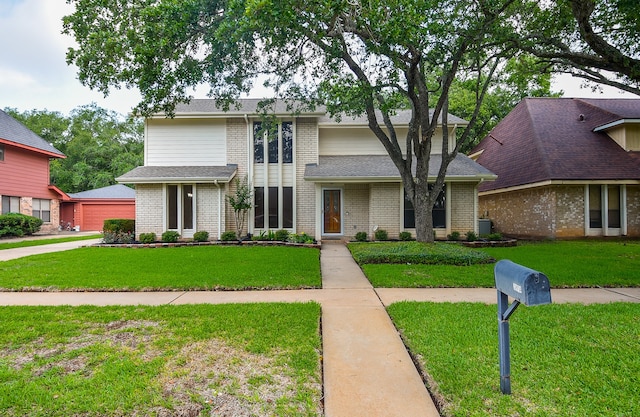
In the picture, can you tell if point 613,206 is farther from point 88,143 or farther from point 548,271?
point 88,143

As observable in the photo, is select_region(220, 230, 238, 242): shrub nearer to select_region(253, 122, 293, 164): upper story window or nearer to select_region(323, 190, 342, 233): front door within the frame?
select_region(253, 122, 293, 164): upper story window

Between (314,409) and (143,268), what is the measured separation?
6.78 meters

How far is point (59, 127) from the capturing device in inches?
1387

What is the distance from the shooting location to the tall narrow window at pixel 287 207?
13852 mm

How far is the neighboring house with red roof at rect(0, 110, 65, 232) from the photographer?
17406 millimetres

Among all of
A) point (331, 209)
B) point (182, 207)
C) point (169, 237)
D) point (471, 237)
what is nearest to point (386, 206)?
point (331, 209)

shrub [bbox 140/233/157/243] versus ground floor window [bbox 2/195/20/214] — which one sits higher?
ground floor window [bbox 2/195/20/214]

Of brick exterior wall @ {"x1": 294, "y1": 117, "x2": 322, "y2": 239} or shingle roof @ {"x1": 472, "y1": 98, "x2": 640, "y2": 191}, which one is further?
brick exterior wall @ {"x1": 294, "y1": 117, "x2": 322, "y2": 239}

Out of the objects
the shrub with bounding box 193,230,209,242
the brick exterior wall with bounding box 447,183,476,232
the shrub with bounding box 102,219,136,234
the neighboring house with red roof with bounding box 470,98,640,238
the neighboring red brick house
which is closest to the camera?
the shrub with bounding box 193,230,209,242

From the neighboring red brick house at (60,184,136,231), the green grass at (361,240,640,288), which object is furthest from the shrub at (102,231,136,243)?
the neighboring red brick house at (60,184,136,231)

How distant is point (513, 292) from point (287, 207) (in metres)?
12.1

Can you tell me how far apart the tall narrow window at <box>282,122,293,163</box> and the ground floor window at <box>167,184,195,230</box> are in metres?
4.15

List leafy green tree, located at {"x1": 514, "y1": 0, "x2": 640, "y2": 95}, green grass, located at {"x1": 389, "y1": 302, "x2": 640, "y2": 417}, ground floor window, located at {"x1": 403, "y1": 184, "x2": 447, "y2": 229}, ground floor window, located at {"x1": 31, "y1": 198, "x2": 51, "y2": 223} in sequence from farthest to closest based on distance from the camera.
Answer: ground floor window, located at {"x1": 31, "y1": 198, "x2": 51, "y2": 223} < ground floor window, located at {"x1": 403, "y1": 184, "x2": 447, "y2": 229} < leafy green tree, located at {"x1": 514, "y1": 0, "x2": 640, "y2": 95} < green grass, located at {"x1": 389, "y1": 302, "x2": 640, "y2": 417}

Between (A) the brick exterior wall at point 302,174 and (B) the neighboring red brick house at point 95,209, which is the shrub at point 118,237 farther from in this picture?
(B) the neighboring red brick house at point 95,209
